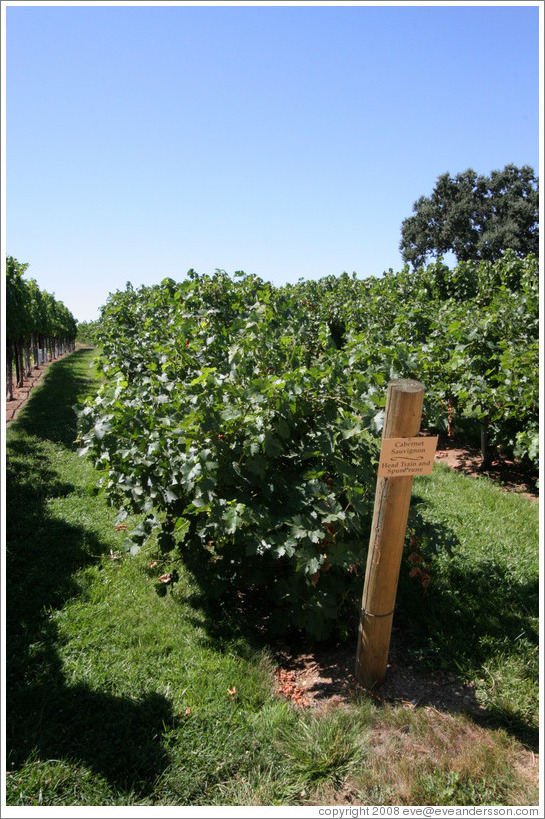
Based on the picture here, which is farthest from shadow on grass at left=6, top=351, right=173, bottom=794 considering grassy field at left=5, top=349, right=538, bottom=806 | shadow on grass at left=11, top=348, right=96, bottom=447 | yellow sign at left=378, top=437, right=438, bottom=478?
yellow sign at left=378, top=437, right=438, bottom=478

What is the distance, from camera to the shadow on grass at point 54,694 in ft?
7.48

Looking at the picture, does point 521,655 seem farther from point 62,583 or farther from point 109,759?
point 62,583

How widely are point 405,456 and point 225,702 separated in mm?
1561

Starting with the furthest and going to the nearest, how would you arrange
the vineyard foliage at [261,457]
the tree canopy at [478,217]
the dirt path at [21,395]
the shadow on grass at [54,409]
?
the tree canopy at [478,217], the dirt path at [21,395], the shadow on grass at [54,409], the vineyard foliage at [261,457]

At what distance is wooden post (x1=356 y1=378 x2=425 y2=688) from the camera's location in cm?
235

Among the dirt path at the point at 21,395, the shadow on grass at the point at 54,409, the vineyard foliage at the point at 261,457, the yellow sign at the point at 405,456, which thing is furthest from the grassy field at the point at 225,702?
the dirt path at the point at 21,395

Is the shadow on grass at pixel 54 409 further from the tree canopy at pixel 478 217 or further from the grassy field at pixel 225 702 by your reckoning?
the tree canopy at pixel 478 217

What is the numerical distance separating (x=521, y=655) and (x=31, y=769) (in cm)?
258

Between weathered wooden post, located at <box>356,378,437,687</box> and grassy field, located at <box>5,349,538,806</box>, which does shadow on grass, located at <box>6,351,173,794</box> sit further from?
weathered wooden post, located at <box>356,378,437,687</box>

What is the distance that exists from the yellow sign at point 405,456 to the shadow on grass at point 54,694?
5.41 feet

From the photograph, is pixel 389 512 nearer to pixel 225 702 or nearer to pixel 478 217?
pixel 225 702

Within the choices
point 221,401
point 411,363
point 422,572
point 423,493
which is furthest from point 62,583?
point 423,493

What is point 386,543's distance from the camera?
8.30 ft

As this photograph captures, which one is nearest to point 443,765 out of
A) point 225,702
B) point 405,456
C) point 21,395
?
point 225,702
